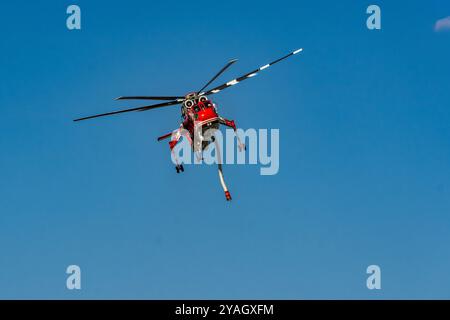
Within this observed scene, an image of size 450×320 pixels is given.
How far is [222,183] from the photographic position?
120 metres

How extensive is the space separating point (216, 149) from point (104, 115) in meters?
13.0

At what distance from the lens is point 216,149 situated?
389ft
